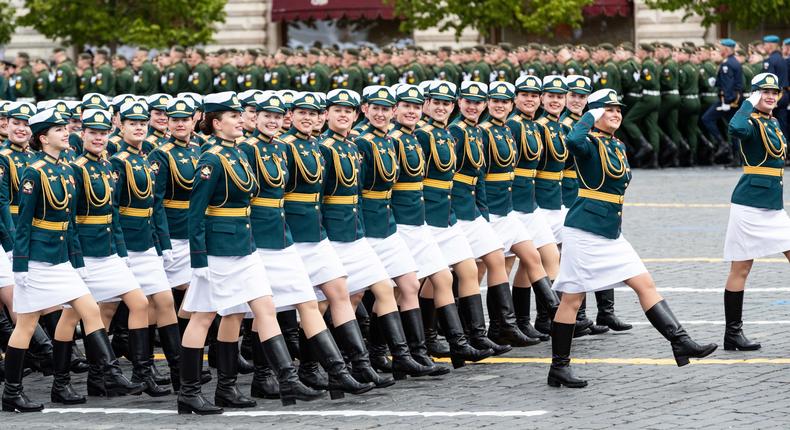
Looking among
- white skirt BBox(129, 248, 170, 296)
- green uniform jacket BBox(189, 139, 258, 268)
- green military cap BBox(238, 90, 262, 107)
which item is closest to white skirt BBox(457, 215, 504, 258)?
green military cap BBox(238, 90, 262, 107)

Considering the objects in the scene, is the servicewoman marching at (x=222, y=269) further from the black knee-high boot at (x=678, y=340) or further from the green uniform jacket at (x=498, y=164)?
the green uniform jacket at (x=498, y=164)

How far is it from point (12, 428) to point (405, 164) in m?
3.09

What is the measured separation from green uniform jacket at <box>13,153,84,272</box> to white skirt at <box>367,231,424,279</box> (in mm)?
1931

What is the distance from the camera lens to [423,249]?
36.8 ft

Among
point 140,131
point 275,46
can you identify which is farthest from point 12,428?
point 275,46

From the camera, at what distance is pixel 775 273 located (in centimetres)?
1528

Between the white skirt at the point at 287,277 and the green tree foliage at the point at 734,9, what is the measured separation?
77.4ft

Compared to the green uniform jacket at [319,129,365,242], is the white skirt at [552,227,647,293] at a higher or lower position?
lower

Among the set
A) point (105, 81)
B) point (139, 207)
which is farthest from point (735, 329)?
point (105, 81)

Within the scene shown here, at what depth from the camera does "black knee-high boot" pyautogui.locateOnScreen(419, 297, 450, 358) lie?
1162cm

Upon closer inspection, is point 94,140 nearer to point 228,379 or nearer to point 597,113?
point 228,379

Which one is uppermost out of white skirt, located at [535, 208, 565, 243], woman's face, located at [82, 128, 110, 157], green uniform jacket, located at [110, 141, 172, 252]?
woman's face, located at [82, 128, 110, 157]

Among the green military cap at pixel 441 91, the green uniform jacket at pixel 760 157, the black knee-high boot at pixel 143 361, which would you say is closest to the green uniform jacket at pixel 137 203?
the black knee-high boot at pixel 143 361

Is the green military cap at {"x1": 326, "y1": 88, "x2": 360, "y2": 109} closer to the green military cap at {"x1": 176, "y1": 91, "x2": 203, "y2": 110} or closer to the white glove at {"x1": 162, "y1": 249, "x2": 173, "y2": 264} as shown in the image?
the green military cap at {"x1": 176, "y1": 91, "x2": 203, "y2": 110}
